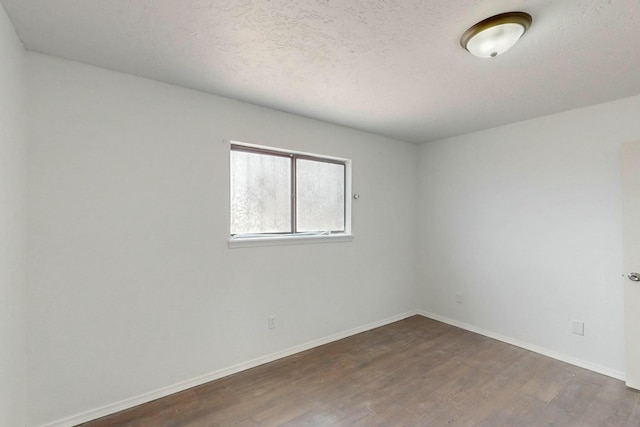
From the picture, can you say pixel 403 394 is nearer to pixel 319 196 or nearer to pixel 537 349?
pixel 537 349

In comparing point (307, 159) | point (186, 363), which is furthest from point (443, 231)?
point (186, 363)

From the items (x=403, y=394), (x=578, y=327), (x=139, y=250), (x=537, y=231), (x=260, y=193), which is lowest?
A: (x=403, y=394)

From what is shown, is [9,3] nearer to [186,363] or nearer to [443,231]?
[186,363]

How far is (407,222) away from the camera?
4195 mm

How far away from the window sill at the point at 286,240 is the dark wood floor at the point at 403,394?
1.13m

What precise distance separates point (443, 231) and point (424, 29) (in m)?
2.92

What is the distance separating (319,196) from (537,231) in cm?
237

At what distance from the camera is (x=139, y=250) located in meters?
2.20

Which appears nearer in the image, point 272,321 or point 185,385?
point 185,385

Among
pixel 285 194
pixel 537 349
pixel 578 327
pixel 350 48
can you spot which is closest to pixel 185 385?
pixel 285 194

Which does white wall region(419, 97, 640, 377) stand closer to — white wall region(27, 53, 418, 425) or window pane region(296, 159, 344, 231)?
window pane region(296, 159, 344, 231)

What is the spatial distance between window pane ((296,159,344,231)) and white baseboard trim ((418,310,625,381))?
76.2 inches

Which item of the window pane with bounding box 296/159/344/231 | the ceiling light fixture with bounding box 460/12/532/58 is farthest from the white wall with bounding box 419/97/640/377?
the ceiling light fixture with bounding box 460/12/532/58

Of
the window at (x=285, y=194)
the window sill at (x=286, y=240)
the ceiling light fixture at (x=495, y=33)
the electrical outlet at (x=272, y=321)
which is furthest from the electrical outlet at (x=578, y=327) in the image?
the electrical outlet at (x=272, y=321)
